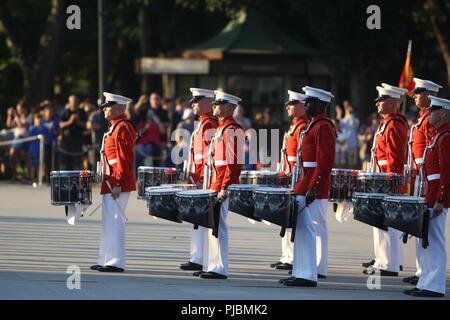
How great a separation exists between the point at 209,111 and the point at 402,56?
2381 centimetres

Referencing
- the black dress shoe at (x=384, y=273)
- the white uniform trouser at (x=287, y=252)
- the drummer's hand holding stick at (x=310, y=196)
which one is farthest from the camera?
the white uniform trouser at (x=287, y=252)

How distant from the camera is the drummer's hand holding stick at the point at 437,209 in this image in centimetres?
1277

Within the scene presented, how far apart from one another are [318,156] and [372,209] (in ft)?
2.45

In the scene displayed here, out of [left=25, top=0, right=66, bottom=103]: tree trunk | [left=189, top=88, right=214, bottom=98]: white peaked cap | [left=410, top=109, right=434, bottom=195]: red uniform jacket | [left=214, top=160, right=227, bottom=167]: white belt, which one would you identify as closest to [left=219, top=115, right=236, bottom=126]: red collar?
[left=214, top=160, right=227, bottom=167]: white belt

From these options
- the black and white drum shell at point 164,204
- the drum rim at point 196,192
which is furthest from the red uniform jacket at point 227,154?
the black and white drum shell at point 164,204

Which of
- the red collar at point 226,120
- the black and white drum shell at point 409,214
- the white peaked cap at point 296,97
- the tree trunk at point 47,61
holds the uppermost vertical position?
the tree trunk at point 47,61

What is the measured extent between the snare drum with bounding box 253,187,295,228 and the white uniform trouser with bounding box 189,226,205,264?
1.76 meters

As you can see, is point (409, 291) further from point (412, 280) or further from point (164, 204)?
point (164, 204)

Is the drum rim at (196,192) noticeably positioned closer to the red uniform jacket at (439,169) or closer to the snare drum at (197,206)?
the snare drum at (197,206)

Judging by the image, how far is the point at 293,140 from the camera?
15.1m

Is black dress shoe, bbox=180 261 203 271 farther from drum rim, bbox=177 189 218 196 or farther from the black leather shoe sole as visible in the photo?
the black leather shoe sole

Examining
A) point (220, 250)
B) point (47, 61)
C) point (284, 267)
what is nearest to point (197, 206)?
point (220, 250)

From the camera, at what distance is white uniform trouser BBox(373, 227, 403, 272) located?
14789 millimetres

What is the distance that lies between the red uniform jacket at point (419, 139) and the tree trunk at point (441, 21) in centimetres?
1897
